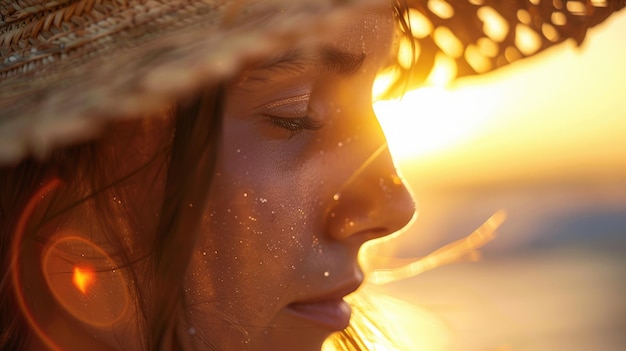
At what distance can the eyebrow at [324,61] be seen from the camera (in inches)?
44.2

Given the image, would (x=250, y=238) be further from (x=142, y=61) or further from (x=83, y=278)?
(x=142, y=61)

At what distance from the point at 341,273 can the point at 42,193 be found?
49 centimetres

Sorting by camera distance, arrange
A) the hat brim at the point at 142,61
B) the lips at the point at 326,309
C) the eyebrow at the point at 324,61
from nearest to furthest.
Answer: the hat brim at the point at 142,61
the eyebrow at the point at 324,61
the lips at the point at 326,309

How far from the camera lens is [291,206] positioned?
3.91 feet

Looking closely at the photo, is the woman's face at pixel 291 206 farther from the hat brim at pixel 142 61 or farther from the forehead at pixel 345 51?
the hat brim at pixel 142 61

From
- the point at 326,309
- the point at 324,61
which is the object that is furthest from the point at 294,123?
the point at 326,309

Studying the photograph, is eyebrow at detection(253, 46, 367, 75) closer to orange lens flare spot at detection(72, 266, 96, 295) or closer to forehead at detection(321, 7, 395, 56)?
forehead at detection(321, 7, 395, 56)

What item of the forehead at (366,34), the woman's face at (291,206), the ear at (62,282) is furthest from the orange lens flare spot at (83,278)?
the forehead at (366,34)

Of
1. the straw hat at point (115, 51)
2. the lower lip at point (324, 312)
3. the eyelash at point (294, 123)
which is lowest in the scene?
the lower lip at point (324, 312)

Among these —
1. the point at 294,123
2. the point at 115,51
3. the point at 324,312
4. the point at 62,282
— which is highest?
the point at 115,51

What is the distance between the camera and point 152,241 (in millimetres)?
1186

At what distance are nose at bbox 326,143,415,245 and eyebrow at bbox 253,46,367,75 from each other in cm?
15

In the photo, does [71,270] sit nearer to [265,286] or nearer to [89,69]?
[265,286]

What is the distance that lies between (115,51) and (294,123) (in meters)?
0.36
